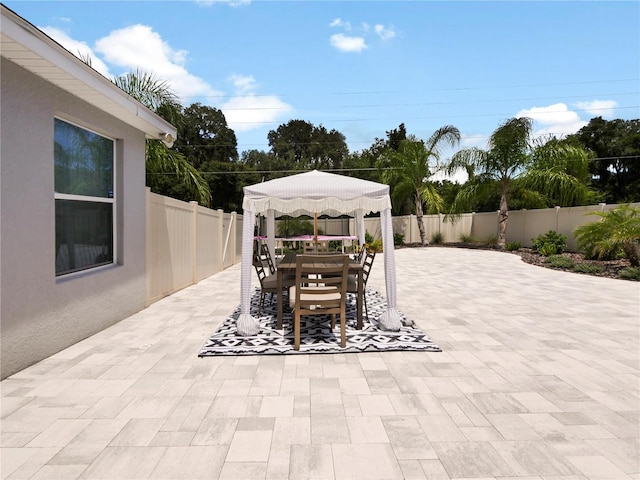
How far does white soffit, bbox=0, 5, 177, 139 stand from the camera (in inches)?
118

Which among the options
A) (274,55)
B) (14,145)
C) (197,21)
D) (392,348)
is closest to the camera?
(14,145)

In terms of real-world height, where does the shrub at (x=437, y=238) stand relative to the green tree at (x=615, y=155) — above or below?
below

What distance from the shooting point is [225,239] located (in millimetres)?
12344

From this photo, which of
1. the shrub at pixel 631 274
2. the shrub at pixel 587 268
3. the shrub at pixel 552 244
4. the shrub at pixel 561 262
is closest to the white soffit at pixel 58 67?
the shrub at pixel 631 274

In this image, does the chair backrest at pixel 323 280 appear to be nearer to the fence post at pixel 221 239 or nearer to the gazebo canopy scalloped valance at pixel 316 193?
the gazebo canopy scalloped valance at pixel 316 193

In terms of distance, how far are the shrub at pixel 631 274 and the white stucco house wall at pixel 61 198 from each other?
11349mm

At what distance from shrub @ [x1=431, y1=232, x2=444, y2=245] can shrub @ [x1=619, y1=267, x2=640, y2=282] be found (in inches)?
469

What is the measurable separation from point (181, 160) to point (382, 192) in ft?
24.9

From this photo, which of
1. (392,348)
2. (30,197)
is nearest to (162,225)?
(30,197)

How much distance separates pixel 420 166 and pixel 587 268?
1034 cm

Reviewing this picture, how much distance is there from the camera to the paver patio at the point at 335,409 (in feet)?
7.19

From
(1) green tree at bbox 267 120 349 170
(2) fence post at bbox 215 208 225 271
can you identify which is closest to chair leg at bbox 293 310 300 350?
(2) fence post at bbox 215 208 225 271

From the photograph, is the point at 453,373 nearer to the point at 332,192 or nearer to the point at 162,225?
the point at 332,192

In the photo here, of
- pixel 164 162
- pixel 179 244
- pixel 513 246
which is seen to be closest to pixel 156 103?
pixel 164 162
